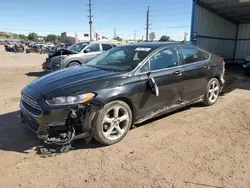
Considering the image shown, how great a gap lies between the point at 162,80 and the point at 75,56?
6932 mm

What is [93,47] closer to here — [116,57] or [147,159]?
[116,57]

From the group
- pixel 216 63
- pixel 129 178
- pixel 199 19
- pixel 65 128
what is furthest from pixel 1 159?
pixel 199 19

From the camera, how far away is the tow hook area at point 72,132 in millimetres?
3082

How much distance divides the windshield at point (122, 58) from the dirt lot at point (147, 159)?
4.04 ft

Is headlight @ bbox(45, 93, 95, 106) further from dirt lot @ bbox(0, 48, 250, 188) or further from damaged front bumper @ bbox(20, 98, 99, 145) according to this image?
dirt lot @ bbox(0, 48, 250, 188)

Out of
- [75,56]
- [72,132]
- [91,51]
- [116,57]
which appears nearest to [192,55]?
[116,57]

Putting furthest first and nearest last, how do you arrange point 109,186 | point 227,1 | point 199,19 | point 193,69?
point 199,19 < point 227,1 < point 193,69 < point 109,186

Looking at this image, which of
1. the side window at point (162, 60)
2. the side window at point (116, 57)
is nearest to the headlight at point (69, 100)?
the side window at point (162, 60)

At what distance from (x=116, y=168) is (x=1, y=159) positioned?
166 centimetres

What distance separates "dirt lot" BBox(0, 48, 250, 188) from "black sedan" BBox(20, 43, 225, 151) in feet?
1.03

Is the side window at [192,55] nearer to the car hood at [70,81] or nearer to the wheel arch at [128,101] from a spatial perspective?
the wheel arch at [128,101]

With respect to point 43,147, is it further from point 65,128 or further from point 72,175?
point 72,175

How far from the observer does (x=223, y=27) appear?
16.9 meters

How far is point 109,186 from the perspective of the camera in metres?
2.56
